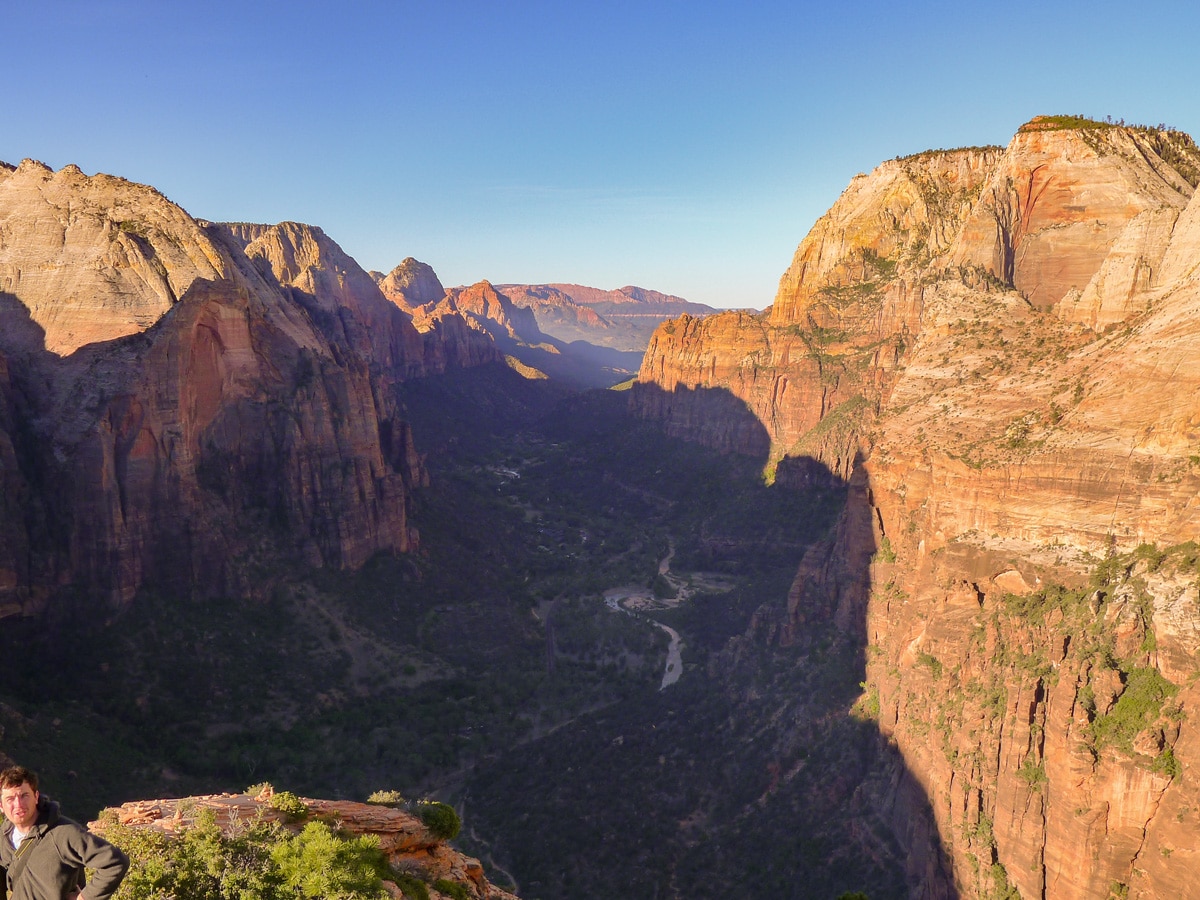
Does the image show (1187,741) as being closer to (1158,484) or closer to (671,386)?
(1158,484)

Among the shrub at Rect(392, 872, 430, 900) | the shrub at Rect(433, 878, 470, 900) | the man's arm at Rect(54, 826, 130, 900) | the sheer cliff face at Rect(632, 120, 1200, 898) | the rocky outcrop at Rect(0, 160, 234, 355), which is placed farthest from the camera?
the rocky outcrop at Rect(0, 160, 234, 355)

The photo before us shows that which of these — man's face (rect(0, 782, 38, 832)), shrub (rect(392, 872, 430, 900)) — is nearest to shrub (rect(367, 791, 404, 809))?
shrub (rect(392, 872, 430, 900))

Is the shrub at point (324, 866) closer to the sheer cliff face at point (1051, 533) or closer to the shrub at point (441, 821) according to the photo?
the shrub at point (441, 821)

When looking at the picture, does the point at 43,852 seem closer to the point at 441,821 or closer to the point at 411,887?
the point at 411,887

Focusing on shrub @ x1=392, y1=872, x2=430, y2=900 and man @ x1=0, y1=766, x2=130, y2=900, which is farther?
shrub @ x1=392, y1=872, x2=430, y2=900

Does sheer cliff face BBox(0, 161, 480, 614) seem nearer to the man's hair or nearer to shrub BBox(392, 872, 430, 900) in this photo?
shrub BBox(392, 872, 430, 900)

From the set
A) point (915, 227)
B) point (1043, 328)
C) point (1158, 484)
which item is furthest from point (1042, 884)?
point (915, 227)


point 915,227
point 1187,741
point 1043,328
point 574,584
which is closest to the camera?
point 1187,741
